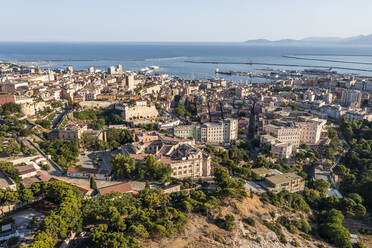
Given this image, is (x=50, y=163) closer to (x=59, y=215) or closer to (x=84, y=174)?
(x=84, y=174)

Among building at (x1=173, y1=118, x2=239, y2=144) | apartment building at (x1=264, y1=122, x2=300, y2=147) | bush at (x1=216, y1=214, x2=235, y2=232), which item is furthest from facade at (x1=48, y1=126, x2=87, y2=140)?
apartment building at (x1=264, y1=122, x2=300, y2=147)

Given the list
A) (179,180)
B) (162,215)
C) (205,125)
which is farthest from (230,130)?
(162,215)

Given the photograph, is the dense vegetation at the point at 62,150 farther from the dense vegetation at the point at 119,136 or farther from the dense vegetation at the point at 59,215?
the dense vegetation at the point at 59,215

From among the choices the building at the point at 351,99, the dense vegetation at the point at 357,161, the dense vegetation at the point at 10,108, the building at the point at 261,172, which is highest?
the dense vegetation at the point at 10,108

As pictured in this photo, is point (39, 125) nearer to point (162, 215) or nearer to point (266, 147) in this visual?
point (162, 215)

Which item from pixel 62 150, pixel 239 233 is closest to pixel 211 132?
pixel 62 150

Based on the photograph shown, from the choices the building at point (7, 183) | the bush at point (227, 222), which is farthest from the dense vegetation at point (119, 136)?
the bush at point (227, 222)

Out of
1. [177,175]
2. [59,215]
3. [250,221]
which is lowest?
[250,221]
